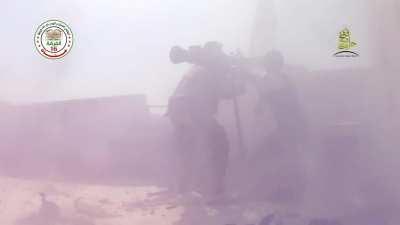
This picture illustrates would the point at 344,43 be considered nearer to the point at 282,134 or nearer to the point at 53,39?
the point at 282,134

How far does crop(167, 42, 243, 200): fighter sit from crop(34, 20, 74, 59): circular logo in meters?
0.36

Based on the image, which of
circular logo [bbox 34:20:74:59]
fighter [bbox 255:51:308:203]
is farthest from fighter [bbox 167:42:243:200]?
circular logo [bbox 34:20:74:59]

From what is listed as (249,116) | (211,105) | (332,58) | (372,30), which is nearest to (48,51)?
(211,105)

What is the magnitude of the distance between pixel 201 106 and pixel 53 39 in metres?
0.56

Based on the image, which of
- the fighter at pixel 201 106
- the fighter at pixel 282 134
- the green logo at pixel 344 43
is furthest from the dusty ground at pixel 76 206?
the green logo at pixel 344 43

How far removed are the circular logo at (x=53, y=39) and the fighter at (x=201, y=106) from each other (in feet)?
1.20

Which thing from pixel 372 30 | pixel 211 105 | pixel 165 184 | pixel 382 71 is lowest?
pixel 165 184

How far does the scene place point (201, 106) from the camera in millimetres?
1561

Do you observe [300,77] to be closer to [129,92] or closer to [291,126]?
[291,126]

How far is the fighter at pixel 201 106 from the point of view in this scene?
1557 mm

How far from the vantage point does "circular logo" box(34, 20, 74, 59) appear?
1.54m

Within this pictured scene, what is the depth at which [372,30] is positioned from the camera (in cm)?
160

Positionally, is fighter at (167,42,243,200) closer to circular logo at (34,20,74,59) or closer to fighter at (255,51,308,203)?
fighter at (255,51,308,203)

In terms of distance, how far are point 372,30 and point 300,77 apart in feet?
1.01
